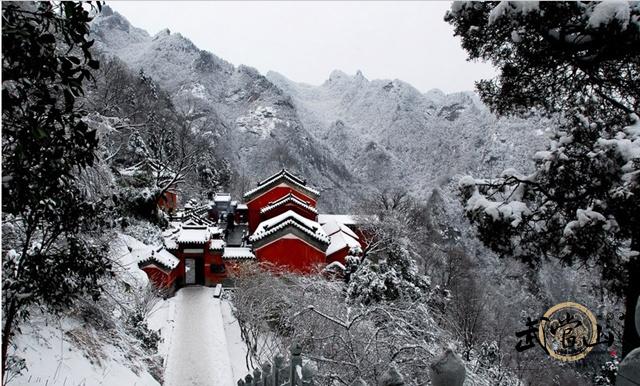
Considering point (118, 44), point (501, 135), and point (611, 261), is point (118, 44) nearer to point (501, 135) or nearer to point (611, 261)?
point (501, 135)

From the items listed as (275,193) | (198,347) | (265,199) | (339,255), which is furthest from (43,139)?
(265,199)

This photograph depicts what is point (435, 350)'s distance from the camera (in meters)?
6.72

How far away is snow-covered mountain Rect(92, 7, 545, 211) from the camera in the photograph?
59.0 metres

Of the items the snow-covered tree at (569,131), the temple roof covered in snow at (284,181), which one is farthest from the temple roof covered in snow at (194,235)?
the snow-covered tree at (569,131)

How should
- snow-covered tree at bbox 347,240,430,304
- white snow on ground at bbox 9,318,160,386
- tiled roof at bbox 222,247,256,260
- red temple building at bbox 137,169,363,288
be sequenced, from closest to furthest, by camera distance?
white snow on ground at bbox 9,318,160,386, snow-covered tree at bbox 347,240,430,304, red temple building at bbox 137,169,363,288, tiled roof at bbox 222,247,256,260

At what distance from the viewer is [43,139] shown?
229 cm

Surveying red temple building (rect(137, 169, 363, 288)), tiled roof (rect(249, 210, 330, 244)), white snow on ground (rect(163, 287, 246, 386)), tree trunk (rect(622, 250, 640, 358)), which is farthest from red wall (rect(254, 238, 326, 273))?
tree trunk (rect(622, 250, 640, 358))

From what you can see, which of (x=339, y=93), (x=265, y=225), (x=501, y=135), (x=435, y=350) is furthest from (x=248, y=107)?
(x=435, y=350)

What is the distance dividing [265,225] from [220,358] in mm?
8167

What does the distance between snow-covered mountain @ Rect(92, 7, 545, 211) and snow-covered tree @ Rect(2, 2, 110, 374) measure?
43.5m

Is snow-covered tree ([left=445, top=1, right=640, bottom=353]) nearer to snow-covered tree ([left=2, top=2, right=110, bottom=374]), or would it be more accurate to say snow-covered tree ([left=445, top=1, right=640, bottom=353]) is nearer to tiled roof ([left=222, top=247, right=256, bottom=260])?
snow-covered tree ([left=2, top=2, right=110, bottom=374])

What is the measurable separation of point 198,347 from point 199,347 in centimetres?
3

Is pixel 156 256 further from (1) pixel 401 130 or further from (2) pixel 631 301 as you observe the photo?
(1) pixel 401 130

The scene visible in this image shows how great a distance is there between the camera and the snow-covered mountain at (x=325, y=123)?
58969 mm
